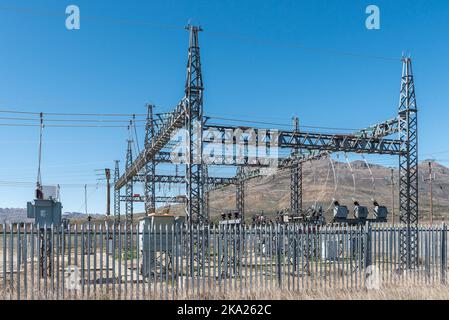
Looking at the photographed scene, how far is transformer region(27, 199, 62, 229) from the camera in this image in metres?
16.5

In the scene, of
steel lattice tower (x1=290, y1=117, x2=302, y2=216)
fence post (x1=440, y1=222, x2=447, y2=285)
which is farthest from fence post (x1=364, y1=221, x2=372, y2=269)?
steel lattice tower (x1=290, y1=117, x2=302, y2=216)

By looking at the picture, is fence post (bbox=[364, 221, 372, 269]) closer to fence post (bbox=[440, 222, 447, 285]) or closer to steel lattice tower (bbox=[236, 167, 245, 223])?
fence post (bbox=[440, 222, 447, 285])

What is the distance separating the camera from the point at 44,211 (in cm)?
1664

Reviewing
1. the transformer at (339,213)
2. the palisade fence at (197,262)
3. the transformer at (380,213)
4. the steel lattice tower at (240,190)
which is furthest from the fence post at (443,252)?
the steel lattice tower at (240,190)

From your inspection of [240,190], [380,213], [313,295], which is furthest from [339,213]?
[240,190]

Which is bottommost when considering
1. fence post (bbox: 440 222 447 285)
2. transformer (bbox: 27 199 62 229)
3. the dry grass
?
the dry grass

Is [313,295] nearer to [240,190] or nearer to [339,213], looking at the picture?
[339,213]

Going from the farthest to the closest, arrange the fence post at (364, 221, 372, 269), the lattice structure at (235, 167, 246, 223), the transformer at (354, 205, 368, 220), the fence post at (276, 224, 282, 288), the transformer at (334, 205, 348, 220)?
the lattice structure at (235, 167, 246, 223)
the transformer at (354, 205, 368, 220)
the transformer at (334, 205, 348, 220)
the fence post at (364, 221, 372, 269)
the fence post at (276, 224, 282, 288)

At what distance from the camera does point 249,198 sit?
160750mm

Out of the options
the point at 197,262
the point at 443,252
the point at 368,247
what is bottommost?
the point at 443,252

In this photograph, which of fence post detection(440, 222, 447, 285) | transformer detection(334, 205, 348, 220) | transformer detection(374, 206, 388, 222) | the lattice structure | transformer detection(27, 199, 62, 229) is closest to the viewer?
fence post detection(440, 222, 447, 285)

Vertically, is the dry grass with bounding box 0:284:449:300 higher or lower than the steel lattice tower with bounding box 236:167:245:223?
lower

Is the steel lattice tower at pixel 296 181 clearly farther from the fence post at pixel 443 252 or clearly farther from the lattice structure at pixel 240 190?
the fence post at pixel 443 252
